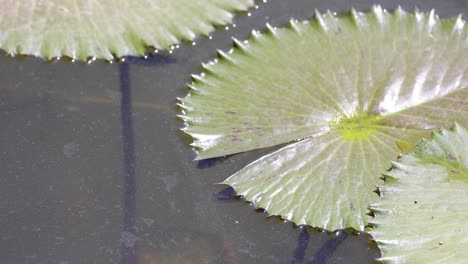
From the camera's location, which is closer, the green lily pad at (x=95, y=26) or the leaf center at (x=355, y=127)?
the leaf center at (x=355, y=127)

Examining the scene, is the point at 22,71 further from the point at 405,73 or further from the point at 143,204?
the point at 405,73

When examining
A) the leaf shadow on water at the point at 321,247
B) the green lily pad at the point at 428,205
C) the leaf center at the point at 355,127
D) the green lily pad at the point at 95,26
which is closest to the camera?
the green lily pad at the point at 428,205

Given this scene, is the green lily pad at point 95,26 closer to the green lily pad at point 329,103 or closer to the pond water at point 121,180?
the pond water at point 121,180

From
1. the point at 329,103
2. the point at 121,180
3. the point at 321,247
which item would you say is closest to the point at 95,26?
the point at 121,180

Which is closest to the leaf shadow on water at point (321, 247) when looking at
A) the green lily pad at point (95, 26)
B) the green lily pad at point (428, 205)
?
the green lily pad at point (428, 205)

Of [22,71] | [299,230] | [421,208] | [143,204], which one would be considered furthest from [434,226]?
[22,71]

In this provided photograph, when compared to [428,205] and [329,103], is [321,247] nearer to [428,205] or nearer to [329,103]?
[428,205]
